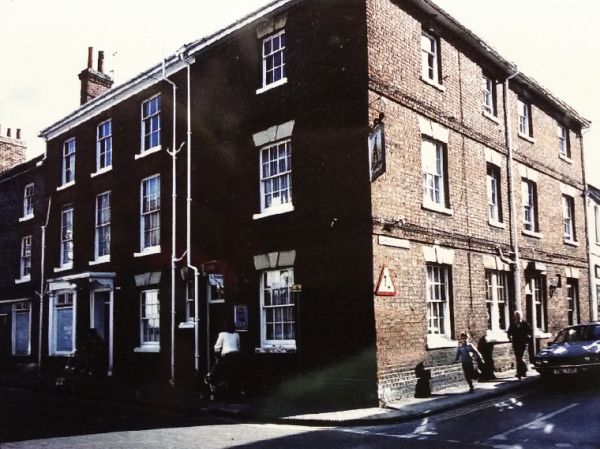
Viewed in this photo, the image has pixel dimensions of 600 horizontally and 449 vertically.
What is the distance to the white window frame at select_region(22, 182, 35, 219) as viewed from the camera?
2485 centimetres

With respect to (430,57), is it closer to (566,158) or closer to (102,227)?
(566,158)

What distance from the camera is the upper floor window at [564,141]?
21688mm

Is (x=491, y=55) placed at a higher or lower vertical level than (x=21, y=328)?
higher

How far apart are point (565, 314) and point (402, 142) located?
414 inches

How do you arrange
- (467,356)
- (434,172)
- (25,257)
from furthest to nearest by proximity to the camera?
(25,257)
(434,172)
(467,356)

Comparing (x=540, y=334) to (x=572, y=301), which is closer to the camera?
(x=540, y=334)

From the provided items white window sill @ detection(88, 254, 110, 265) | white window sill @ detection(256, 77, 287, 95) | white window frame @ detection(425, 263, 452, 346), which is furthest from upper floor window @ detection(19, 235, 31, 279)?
white window frame @ detection(425, 263, 452, 346)

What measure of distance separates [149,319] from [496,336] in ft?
33.6

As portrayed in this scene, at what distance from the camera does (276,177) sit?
47.0 feet

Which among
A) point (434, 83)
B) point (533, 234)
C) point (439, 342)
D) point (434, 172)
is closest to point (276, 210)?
point (434, 172)

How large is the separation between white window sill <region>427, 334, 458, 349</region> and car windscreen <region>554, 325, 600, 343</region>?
282cm

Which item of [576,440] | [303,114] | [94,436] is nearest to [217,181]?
[303,114]

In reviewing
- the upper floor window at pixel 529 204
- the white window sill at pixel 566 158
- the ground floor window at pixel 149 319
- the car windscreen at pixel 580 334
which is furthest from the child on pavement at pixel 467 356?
the white window sill at pixel 566 158

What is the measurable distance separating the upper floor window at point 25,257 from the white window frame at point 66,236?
367 cm
